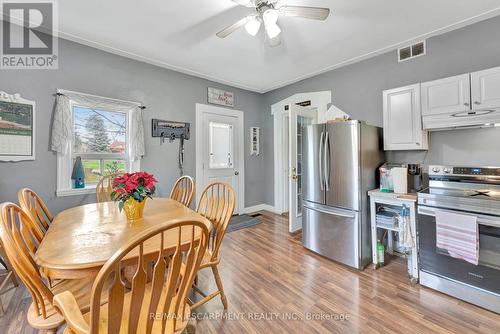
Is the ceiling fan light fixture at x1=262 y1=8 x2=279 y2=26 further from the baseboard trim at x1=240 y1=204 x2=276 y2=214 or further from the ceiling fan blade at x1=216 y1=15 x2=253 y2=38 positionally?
the baseboard trim at x1=240 y1=204 x2=276 y2=214

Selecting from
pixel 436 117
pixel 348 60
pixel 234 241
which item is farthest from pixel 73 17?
pixel 436 117

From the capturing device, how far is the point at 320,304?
6.01ft

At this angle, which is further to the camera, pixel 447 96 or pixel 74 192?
pixel 74 192

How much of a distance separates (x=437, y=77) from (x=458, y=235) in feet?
5.89

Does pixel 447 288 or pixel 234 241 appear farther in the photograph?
pixel 234 241

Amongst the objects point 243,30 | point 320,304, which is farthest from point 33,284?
point 243,30

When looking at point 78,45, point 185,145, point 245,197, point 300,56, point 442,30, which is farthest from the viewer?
point 245,197

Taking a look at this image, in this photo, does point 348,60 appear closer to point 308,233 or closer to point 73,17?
point 308,233

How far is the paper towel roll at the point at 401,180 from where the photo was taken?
2.29 m

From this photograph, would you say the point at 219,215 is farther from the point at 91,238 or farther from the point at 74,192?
the point at 74,192

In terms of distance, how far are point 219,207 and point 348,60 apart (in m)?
2.88

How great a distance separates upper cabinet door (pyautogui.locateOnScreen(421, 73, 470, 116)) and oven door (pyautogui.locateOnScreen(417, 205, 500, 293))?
102 cm

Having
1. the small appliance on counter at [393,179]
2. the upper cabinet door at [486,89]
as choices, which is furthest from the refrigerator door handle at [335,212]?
the upper cabinet door at [486,89]

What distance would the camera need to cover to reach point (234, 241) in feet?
10.3
